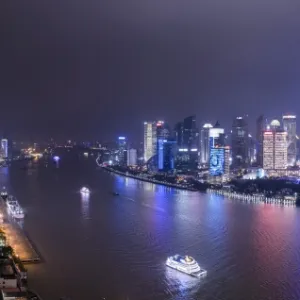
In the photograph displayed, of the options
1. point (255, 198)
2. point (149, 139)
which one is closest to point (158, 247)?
point (255, 198)

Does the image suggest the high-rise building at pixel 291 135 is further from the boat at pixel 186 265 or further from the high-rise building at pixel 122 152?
the boat at pixel 186 265

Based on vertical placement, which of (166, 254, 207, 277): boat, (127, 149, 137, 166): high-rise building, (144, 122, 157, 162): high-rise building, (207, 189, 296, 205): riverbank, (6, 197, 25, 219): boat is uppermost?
(144, 122, 157, 162): high-rise building

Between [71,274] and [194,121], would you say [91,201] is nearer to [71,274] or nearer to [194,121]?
[71,274]

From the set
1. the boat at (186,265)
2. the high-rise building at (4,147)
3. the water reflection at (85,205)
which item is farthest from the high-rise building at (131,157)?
the boat at (186,265)

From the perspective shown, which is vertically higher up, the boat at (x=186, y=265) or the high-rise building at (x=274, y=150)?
the high-rise building at (x=274, y=150)

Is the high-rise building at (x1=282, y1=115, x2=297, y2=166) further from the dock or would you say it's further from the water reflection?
the dock


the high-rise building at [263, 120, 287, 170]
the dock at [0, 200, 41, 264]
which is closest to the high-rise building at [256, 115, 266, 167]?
the high-rise building at [263, 120, 287, 170]
